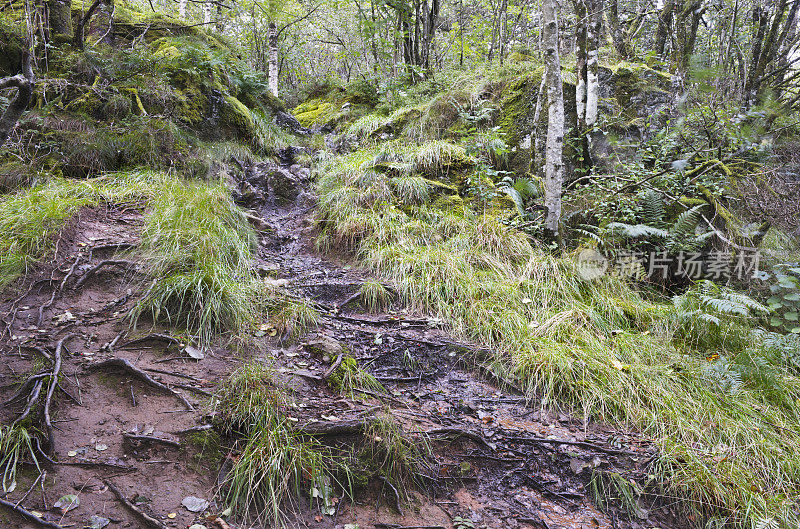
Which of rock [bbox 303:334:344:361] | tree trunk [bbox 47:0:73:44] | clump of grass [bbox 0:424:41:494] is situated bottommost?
rock [bbox 303:334:344:361]

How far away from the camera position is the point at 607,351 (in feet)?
11.5

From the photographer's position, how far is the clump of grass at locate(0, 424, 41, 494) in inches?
71.3

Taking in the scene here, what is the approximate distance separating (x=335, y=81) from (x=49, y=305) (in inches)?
413

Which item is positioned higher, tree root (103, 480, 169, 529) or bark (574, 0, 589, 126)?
bark (574, 0, 589, 126)

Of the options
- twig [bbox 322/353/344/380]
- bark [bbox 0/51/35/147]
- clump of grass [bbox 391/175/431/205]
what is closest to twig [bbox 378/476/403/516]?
twig [bbox 322/353/344/380]

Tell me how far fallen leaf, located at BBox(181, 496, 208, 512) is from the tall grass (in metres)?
2.38

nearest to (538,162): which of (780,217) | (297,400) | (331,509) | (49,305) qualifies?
(780,217)

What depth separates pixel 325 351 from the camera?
3336 millimetres

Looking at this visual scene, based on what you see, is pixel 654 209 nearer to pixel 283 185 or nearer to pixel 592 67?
pixel 592 67

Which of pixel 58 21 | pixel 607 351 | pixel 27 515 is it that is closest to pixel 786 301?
pixel 607 351

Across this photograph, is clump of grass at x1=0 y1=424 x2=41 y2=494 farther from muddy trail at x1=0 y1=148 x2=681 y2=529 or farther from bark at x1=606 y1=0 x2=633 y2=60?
bark at x1=606 y1=0 x2=633 y2=60

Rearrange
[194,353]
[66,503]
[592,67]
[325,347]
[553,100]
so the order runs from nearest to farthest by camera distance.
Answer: [66,503]
[194,353]
[325,347]
[553,100]
[592,67]

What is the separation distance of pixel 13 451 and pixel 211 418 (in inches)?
34.2

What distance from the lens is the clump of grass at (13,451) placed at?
71.3 inches
